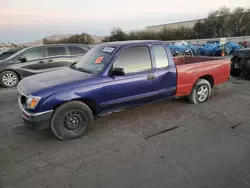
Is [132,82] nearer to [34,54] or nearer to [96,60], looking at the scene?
[96,60]

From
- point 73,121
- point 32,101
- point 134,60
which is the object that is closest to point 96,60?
point 134,60

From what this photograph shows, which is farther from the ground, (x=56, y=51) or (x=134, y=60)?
(x=56, y=51)

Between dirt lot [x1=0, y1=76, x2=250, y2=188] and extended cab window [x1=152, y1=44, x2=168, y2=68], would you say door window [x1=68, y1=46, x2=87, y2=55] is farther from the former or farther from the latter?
extended cab window [x1=152, y1=44, x2=168, y2=68]

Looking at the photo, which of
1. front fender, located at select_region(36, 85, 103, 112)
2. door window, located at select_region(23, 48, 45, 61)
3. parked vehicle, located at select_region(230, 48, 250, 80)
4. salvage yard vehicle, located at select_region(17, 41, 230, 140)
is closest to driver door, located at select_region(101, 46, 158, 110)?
salvage yard vehicle, located at select_region(17, 41, 230, 140)

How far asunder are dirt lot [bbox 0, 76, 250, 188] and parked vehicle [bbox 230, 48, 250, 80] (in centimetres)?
338

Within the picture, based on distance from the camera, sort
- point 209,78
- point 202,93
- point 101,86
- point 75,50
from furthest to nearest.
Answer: point 75,50
point 209,78
point 202,93
point 101,86

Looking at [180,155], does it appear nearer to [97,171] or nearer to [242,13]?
[97,171]

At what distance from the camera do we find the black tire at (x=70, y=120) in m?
Result: 3.50

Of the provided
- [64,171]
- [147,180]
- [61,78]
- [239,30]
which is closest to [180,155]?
[147,180]

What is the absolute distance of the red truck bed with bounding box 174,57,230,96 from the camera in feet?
16.1

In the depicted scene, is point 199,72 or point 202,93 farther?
point 202,93

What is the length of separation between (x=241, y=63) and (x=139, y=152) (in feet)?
21.6

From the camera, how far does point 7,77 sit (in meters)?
8.36

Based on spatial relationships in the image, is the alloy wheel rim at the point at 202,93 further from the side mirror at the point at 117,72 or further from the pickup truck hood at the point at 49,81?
the pickup truck hood at the point at 49,81
